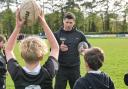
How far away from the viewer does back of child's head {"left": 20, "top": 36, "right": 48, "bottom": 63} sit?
414 cm

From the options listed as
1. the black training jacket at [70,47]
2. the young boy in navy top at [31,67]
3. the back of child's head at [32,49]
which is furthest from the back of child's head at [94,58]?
the black training jacket at [70,47]

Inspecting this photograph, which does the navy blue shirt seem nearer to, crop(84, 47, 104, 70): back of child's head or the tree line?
crop(84, 47, 104, 70): back of child's head

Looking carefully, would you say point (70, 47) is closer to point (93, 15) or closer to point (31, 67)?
point (31, 67)

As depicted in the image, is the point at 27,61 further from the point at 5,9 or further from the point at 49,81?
the point at 5,9

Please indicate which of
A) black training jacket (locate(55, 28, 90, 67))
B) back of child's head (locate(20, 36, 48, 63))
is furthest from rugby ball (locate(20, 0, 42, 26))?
black training jacket (locate(55, 28, 90, 67))

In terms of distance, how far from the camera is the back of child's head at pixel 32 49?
163 inches

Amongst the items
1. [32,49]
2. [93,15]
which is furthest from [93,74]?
[93,15]

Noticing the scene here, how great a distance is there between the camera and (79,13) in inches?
3750

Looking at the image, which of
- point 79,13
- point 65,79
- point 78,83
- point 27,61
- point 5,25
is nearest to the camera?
point 27,61

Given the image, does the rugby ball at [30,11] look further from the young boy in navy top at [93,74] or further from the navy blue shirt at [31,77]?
the young boy in navy top at [93,74]

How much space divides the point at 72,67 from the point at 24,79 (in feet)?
14.8

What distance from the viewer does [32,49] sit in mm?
4152

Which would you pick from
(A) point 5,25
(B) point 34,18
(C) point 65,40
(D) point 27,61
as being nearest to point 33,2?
(B) point 34,18

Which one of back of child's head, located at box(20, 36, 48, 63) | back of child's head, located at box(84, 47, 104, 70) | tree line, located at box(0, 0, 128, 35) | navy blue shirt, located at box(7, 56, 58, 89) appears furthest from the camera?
tree line, located at box(0, 0, 128, 35)
